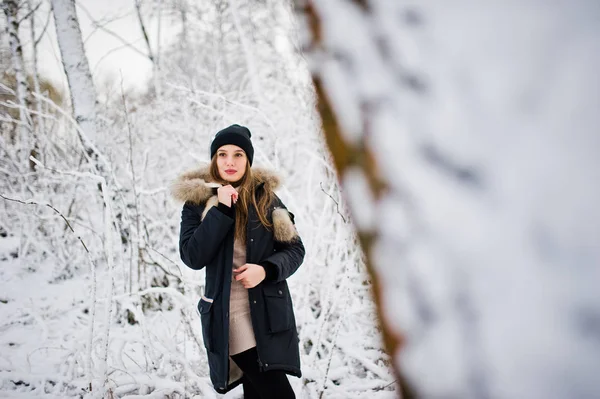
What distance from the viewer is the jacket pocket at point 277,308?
1.50m

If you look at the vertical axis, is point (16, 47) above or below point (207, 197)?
above

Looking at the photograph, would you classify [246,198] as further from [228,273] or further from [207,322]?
[207,322]

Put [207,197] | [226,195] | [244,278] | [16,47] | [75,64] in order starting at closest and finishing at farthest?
[244,278] < [226,195] < [207,197] < [75,64] < [16,47]

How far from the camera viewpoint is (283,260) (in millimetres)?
1578

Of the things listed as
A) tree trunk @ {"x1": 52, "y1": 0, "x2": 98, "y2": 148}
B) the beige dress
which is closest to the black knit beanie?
the beige dress

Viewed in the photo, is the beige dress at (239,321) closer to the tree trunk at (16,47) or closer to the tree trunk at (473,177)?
the tree trunk at (473,177)

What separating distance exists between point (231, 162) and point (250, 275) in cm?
59

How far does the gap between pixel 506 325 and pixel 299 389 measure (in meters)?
2.14

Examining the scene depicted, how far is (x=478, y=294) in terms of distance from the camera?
26cm

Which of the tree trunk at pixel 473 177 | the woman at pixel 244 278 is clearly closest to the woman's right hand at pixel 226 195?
the woman at pixel 244 278

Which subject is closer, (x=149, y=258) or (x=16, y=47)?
(x=149, y=258)

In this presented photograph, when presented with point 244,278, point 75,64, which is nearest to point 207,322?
point 244,278

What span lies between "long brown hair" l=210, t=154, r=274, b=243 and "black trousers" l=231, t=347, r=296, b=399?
49 cm

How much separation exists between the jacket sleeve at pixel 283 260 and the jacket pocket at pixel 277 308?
0.18 feet
